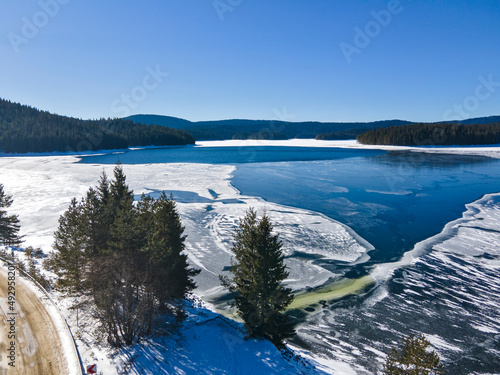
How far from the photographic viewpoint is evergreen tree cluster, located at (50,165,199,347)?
1210 cm

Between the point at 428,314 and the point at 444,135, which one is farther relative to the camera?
the point at 444,135

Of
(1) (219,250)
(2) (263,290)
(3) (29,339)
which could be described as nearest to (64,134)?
(1) (219,250)

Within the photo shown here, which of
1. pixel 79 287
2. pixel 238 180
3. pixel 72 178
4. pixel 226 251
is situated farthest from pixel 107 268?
pixel 72 178

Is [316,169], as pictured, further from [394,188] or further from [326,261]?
[326,261]

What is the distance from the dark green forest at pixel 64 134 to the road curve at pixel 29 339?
422 ft

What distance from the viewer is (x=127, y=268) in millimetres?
12406

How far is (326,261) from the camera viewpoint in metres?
22.1

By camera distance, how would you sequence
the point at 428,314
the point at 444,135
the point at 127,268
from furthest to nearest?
the point at 444,135, the point at 428,314, the point at 127,268

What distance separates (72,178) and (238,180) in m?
31.6

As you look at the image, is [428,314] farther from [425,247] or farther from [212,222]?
[212,222]

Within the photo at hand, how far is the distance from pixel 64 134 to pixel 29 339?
13950 centimetres

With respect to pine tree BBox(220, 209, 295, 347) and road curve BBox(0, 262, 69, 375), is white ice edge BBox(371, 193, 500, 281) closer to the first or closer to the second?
pine tree BBox(220, 209, 295, 347)

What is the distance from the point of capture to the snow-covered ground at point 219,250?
11.9m

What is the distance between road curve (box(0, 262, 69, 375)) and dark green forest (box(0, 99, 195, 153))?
422 feet
